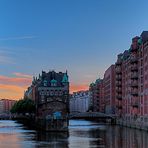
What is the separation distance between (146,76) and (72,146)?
61.3 meters

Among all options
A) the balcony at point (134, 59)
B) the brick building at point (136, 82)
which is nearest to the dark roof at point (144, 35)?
the brick building at point (136, 82)

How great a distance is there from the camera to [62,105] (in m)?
147

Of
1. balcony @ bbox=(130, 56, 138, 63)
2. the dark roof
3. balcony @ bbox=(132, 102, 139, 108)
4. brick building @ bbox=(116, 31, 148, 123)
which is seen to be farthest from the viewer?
balcony @ bbox=(130, 56, 138, 63)

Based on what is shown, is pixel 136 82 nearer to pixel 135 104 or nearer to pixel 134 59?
pixel 135 104

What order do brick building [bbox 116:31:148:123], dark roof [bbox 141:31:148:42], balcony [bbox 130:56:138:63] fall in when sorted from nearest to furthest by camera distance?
brick building [bbox 116:31:148:123], dark roof [bbox 141:31:148:42], balcony [bbox 130:56:138:63]

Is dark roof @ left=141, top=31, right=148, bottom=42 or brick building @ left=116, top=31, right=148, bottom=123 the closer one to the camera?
brick building @ left=116, top=31, right=148, bottom=123

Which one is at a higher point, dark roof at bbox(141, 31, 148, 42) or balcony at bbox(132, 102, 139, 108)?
dark roof at bbox(141, 31, 148, 42)

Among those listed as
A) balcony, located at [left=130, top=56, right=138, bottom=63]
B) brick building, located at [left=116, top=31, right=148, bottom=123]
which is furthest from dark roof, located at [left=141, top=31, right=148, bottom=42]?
balcony, located at [left=130, top=56, right=138, bottom=63]

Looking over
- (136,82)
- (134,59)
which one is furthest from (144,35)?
(136,82)

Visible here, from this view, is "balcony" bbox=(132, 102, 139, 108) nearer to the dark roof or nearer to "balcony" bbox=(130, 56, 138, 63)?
"balcony" bbox=(130, 56, 138, 63)

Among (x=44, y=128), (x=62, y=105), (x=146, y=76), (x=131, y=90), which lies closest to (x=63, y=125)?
(x=44, y=128)

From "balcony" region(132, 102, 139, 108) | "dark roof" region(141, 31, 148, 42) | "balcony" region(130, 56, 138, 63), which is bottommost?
"balcony" region(132, 102, 139, 108)

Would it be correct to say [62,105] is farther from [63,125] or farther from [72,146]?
[72,146]

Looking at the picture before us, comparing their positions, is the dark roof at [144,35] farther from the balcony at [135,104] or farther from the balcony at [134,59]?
the balcony at [135,104]
